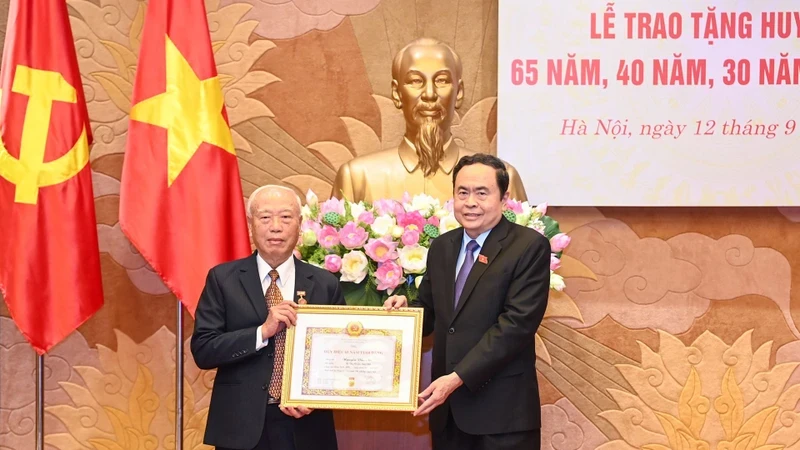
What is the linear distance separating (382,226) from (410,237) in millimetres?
100

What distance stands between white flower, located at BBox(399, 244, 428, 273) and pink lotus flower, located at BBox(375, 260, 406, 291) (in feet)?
0.09

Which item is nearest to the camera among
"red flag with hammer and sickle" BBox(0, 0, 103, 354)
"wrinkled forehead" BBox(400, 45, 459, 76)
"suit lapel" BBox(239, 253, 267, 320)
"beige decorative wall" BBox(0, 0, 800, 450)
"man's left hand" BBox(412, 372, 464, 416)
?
"man's left hand" BBox(412, 372, 464, 416)

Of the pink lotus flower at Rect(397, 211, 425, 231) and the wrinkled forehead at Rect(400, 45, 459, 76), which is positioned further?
the wrinkled forehead at Rect(400, 45, 459, 76)

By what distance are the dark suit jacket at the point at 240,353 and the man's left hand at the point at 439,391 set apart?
342mm

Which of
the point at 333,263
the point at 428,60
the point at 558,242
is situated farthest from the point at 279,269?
the point at 428,60

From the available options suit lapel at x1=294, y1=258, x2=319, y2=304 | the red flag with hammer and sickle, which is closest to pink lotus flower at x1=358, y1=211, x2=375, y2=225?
suit lapel at x1=294, y1=258, x2=319, y2=304

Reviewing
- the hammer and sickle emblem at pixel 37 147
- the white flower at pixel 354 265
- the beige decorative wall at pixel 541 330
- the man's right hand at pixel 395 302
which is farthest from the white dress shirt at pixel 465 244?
the hammer and sickle emblem at pixel 37 147

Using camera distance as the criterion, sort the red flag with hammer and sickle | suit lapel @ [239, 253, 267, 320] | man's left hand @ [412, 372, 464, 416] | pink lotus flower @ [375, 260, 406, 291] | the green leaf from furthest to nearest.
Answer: the red flag with hammer and sickle
the green leaf
pink lotus flower @ [375, 260, 406, 291]
suit lapel @ [239, 253, 267, 320]
man's left hand @ [412, 372, 464, 416]

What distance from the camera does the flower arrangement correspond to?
277 cm

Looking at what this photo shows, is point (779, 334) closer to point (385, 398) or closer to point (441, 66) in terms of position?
point (441, 66)

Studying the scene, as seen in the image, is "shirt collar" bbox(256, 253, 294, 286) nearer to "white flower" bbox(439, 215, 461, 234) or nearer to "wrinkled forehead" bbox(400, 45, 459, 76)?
"white flower" bbox(439, 215, 461, 234)

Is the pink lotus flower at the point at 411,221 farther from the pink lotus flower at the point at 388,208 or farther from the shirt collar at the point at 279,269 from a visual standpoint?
the shirt collar at the point at 279,269

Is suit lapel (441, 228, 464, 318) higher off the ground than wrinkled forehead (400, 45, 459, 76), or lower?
lower

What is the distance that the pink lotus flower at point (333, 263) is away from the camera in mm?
2775
